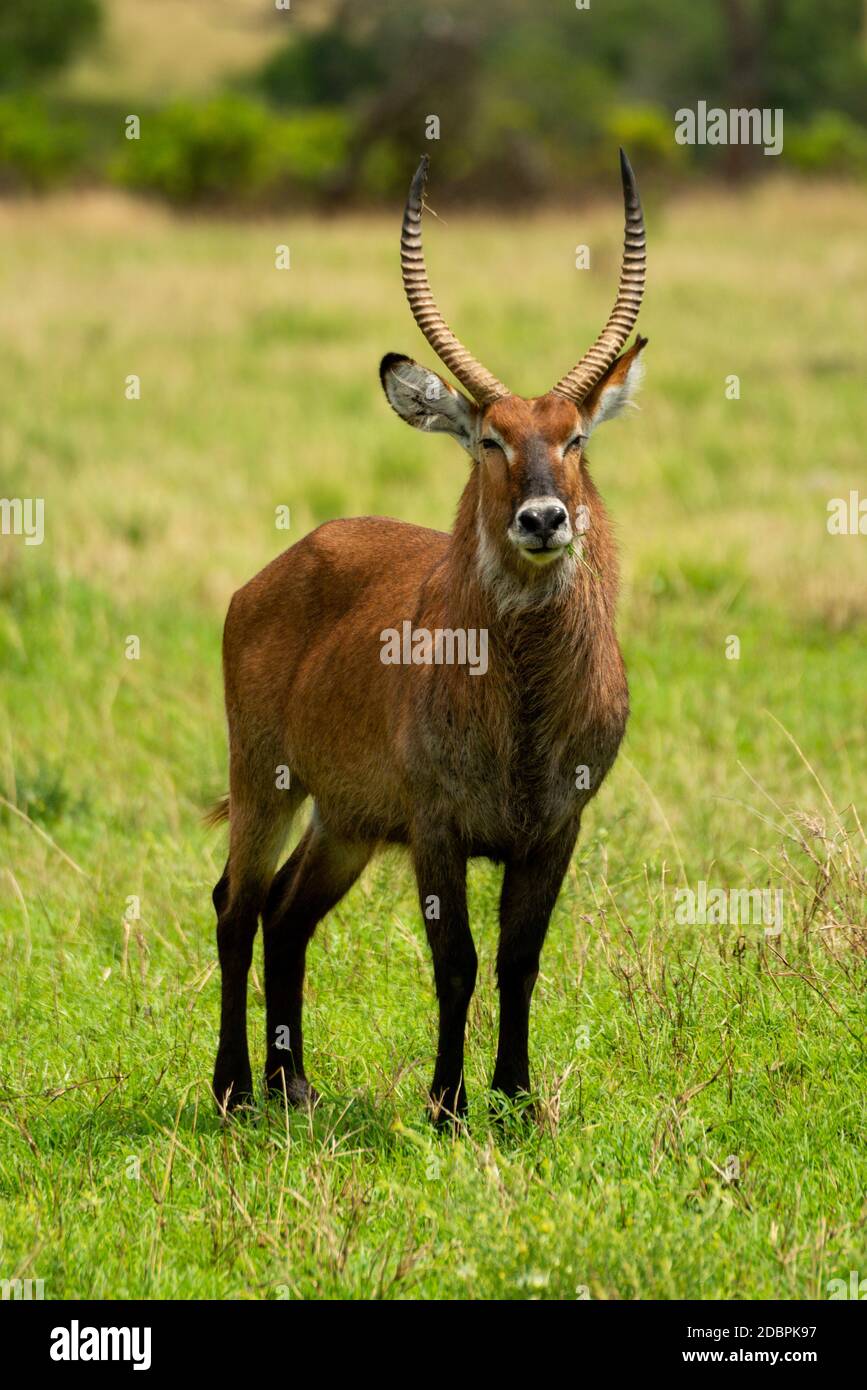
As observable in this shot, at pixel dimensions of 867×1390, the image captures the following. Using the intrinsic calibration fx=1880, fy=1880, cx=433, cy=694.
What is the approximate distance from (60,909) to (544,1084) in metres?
2.26

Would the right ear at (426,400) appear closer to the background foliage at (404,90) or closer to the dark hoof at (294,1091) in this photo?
the dark hoof at (294,1091)

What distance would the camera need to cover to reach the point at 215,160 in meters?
30.9

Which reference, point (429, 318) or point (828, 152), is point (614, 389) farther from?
point (828, 152)

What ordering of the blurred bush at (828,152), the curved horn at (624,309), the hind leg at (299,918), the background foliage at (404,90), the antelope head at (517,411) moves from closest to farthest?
1. the antelope head at (517,411)
2. the curved horn at (624,309)
3. the hind leg at (299,918)
4. the background foliage at (404,90)
5. the blurred bush at (828,152)

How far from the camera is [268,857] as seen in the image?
16.9 ft

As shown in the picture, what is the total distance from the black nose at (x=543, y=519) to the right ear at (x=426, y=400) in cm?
49

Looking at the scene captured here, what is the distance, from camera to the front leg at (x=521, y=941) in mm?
4457

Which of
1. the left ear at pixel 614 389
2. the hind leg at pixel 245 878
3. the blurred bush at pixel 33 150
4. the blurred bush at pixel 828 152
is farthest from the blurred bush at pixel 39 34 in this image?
the left ear at pixel 614 389

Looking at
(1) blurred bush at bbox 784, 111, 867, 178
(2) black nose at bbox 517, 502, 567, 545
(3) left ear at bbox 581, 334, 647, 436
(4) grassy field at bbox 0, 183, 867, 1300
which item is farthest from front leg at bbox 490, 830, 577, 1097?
(1) blurred bush at bbox 784, 111, 867, 178

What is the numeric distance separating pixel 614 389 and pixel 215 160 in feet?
91.4

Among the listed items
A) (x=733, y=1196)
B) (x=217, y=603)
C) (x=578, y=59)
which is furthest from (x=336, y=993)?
(x=578, y=59)

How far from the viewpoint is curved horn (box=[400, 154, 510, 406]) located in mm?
4418

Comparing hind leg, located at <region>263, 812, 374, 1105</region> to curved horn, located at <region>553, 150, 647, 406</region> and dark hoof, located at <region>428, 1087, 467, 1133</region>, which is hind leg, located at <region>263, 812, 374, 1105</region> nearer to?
dark hoof, located at <region>428, 1087, 467, 1133</region>

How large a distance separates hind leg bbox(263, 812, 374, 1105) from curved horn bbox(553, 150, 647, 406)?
4.65ft
